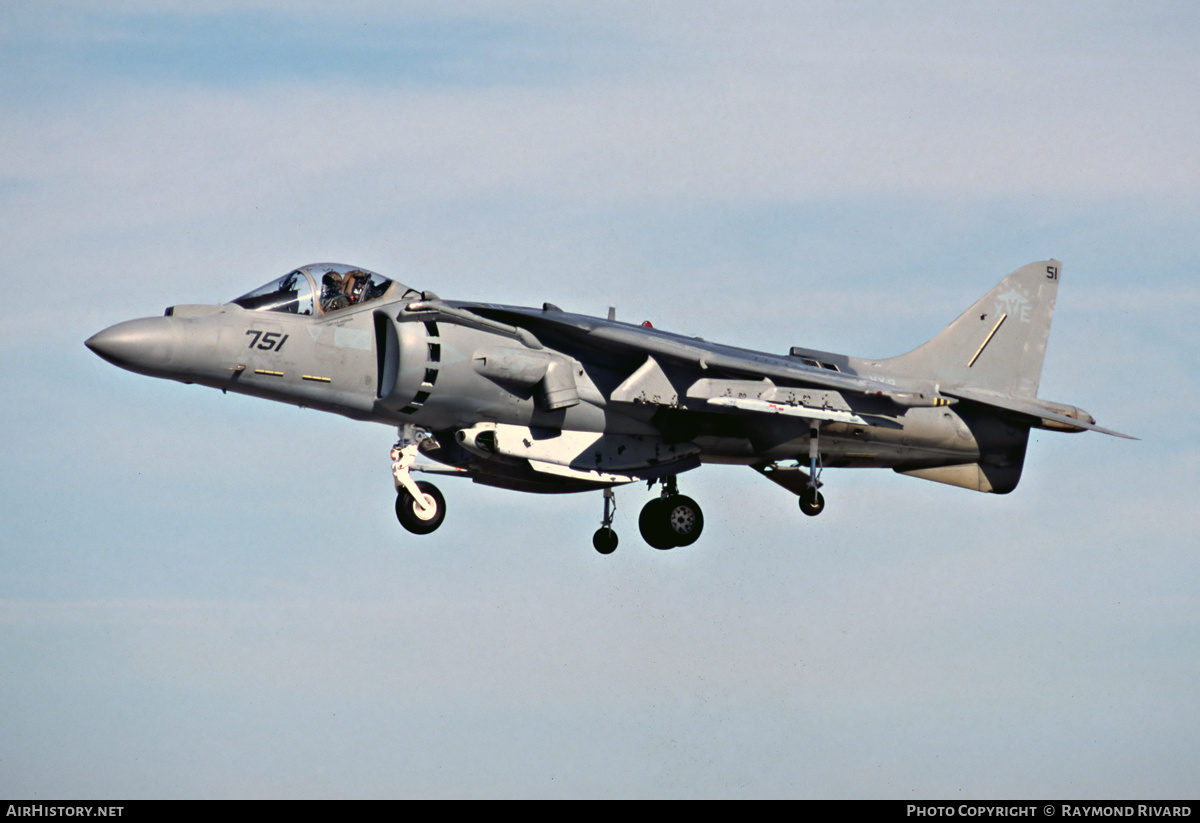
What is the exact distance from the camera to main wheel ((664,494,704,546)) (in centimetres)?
2294

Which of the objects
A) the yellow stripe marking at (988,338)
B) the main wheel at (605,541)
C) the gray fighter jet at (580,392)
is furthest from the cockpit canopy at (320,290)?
the yellow stripe marking at (988,338)

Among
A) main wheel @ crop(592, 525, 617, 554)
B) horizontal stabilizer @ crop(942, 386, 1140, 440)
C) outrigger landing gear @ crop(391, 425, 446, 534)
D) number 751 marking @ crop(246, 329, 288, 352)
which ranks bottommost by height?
main wheel @ crop(592, 525, 617, 554)

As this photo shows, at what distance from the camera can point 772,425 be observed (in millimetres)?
22453

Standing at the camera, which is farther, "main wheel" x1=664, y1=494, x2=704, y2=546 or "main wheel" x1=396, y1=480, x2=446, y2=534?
"main wheel" x1=664, y1=494, x2=704, y2=546

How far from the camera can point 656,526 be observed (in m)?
23.0

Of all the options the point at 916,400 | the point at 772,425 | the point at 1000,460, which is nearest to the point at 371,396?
the point at 772,425

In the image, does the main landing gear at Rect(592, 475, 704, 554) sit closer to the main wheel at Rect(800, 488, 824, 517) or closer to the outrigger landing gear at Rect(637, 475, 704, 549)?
the outrigger landing gear at Rect(637, 475, 704, 549)

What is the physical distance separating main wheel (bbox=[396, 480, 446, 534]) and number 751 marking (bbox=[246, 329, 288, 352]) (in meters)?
2.44

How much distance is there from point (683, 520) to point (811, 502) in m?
1.88

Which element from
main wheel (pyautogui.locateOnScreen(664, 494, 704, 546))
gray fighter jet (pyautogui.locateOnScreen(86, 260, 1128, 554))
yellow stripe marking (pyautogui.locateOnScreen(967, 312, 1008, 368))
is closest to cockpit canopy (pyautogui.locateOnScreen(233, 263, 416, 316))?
gray fighter jet (pyautogui.locateOnScreen(86, 260, 1128, 554))

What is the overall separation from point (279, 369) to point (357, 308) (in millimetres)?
1266

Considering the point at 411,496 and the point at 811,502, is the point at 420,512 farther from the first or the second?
the point at 811,502

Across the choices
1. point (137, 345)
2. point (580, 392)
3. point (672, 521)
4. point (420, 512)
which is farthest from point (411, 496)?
point (672, 521)

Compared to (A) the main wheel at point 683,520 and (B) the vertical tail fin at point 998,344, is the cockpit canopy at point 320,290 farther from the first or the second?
(B) the vertical tail fin at point 998,344
